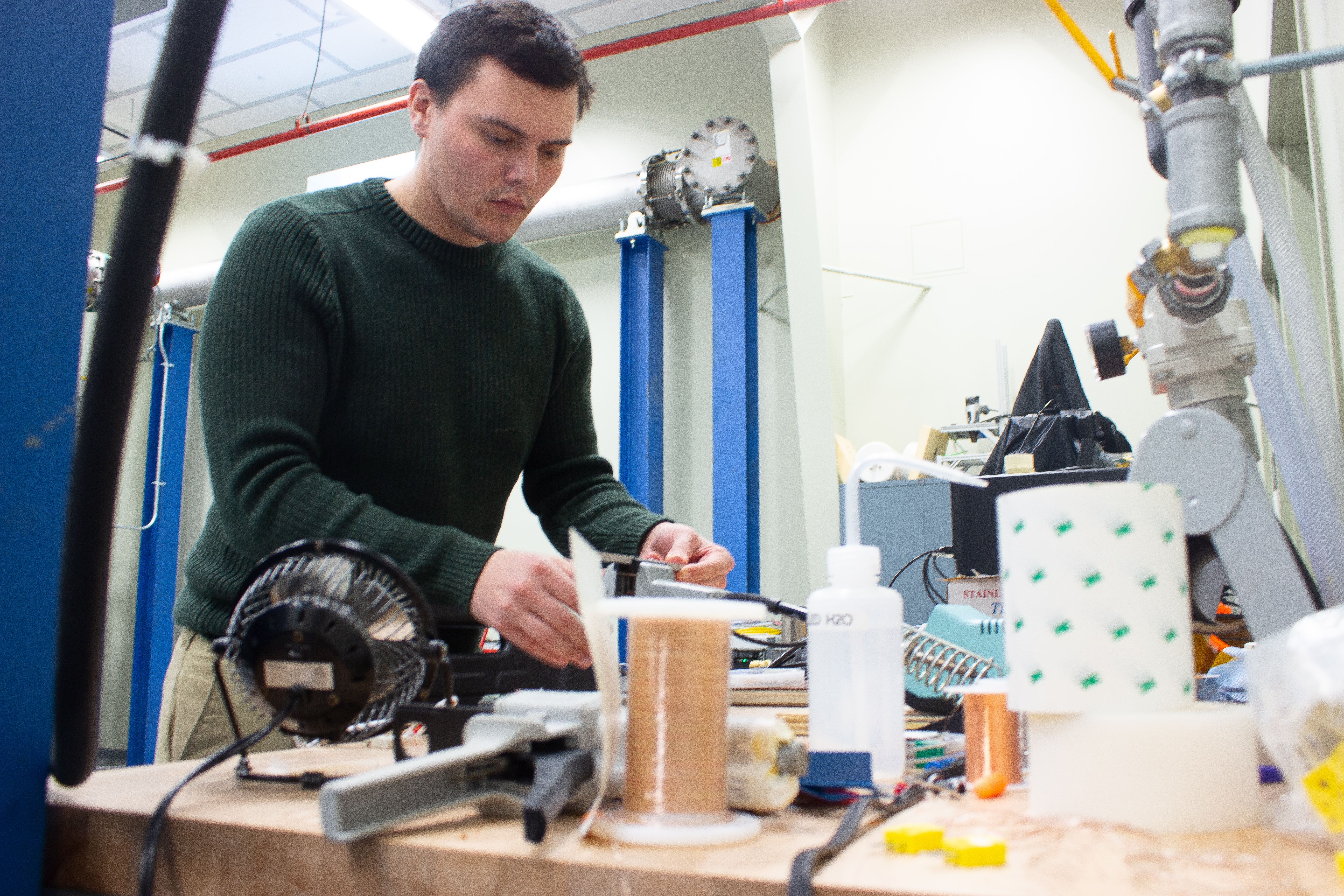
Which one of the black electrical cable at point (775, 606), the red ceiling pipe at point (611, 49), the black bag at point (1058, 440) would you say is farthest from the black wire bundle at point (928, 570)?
the red ceiling pipe at point (611, 49)

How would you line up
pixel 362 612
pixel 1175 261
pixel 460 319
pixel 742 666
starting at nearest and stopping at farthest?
pixel 362 612 < pixel 1175 261 < pixel 460 319 < pixel 742 666

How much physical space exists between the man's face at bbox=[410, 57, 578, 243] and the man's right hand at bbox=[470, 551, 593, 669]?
627mm

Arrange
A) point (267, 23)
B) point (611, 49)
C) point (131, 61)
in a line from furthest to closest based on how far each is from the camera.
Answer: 1. point (131, 61)
2. point (267, 23)
3. point (611, 49)

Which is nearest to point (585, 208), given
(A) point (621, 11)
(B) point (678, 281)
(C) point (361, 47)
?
(B) point (678, 281)

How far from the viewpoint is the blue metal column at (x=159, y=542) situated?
431 cm

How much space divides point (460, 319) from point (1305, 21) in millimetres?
1290

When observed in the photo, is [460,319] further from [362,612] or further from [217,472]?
[362,612]

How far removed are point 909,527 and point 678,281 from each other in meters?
1.78

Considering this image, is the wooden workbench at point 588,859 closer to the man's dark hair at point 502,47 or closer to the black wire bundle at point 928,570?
the man's dark hair at point 502,47

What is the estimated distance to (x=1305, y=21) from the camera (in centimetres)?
127

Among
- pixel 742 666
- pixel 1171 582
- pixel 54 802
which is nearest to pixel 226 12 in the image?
pixel 54 802

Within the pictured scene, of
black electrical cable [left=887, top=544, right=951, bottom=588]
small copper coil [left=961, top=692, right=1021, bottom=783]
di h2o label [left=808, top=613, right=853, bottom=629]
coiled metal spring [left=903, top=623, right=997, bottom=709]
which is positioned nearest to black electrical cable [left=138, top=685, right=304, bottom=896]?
di h2o label [left=808, top=613, right=853, bottom=629]

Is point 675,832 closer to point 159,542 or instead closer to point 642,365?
point 642,365

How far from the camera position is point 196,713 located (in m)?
1.11
